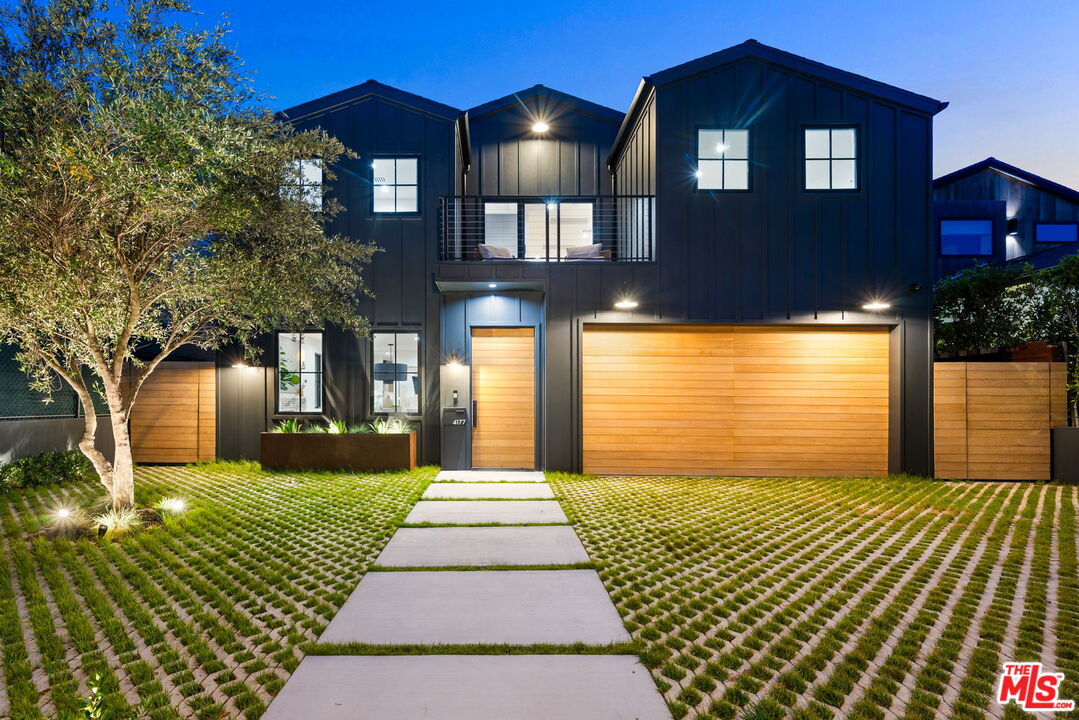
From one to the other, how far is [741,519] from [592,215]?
7408 mm

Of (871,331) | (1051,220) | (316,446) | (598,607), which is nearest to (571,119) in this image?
(871,331)

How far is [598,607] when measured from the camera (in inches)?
131

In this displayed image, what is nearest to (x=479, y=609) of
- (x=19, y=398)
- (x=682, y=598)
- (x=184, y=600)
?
(x=682, y=598)

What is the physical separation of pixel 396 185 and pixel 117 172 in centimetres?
523

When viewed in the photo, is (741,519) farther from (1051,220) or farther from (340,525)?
(1051,220)

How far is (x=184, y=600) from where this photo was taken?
338cm

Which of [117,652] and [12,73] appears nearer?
[117,652]

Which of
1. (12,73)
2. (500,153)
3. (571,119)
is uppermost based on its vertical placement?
(571,119)

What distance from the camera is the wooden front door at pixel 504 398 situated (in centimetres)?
842

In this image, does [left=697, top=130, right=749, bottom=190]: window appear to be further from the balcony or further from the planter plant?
the planter plant

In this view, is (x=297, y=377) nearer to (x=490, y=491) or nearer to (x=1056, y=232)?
(x=490, y=491)

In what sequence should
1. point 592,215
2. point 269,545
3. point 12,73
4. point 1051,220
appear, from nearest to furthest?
point 12,73
point 269,545
point 592,215
point 1051,220

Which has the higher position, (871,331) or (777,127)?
(777,127)

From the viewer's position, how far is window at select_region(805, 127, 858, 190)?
805 centimetres
